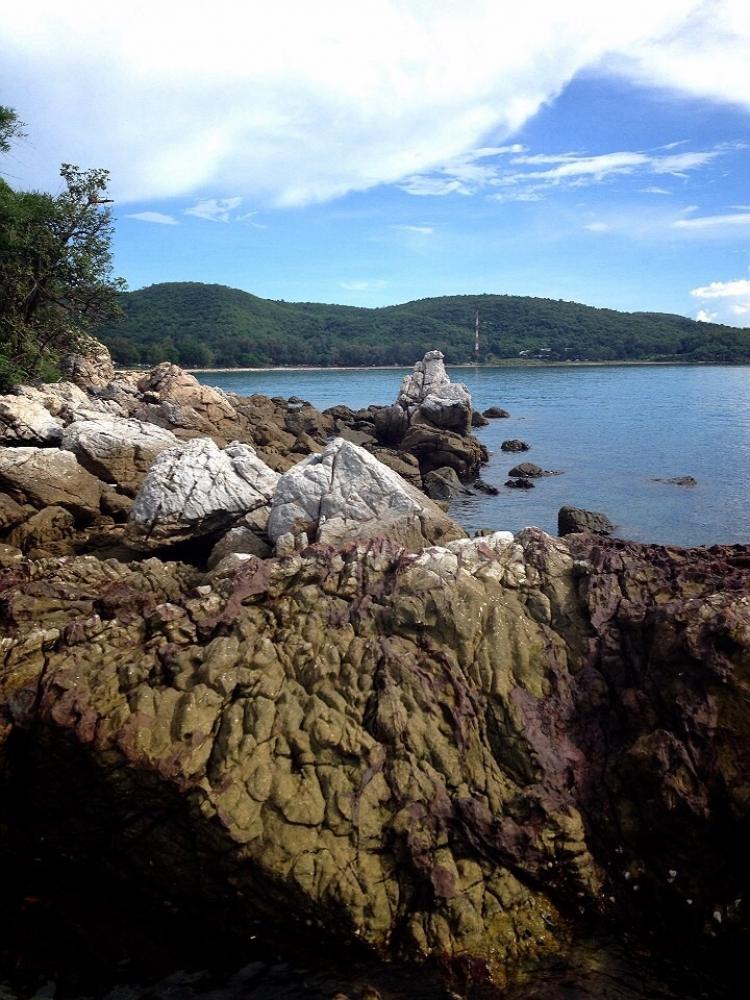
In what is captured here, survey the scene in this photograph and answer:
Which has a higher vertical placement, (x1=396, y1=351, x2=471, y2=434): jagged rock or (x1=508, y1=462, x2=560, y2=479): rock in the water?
(x1=396, y1=351, x2=471, y2=434): jagged rock

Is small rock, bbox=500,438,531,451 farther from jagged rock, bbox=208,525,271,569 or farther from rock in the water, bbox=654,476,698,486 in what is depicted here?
jagged rock, bbox=208,525,271,569

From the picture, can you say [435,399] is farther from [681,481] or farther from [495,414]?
[495,414]

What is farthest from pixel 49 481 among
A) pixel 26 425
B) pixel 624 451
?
pixel 624 451

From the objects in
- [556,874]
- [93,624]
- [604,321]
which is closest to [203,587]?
[93,624]

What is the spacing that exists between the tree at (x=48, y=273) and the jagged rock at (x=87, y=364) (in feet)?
1.72

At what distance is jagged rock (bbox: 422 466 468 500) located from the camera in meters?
29.9

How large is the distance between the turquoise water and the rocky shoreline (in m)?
15.4

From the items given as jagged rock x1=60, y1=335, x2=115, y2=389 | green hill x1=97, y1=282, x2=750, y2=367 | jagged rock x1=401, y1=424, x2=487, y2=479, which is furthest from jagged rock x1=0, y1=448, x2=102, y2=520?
green hill x1=97, y1=282, x2=750, y2=367

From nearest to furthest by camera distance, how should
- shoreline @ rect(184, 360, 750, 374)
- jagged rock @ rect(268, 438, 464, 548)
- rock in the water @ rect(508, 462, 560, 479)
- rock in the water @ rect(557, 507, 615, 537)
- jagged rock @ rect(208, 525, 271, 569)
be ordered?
jagged rock @ rect(268, 438, 464, 548), jagged rock @ rect(208, 525, 271, 569), rock in the water @ rect(557, 507, 615, 537), rock in the water @ rect(508, 462, 560, 479), shoreline @ rect(184, 360, 750, 374)

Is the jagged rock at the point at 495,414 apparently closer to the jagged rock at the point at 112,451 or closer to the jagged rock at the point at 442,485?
the jagged rock at the point at 442,485

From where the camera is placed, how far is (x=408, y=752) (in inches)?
305

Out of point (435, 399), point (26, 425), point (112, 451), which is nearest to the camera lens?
point (112, 451)

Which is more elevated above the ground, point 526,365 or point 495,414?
point 526,365

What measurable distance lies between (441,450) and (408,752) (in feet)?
92.1
